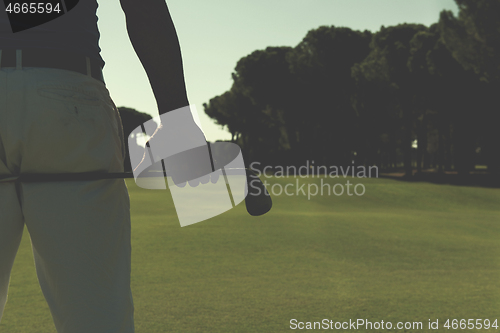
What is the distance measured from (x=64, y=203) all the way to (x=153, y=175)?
0.28 metres

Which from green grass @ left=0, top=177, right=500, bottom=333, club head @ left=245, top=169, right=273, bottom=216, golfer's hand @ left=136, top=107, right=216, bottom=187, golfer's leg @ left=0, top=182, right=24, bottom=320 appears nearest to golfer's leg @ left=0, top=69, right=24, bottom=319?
golfer's leg @ left=0, top=182, right=24, bottom=320

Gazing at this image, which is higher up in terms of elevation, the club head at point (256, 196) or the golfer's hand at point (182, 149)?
the golfer's hand at point (182, 149)

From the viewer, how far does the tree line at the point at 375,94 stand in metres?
29.3

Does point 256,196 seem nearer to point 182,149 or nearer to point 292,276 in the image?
point 182,149

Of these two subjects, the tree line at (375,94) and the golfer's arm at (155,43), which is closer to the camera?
the golfer's arm at (155,43)

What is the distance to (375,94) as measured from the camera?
3872cm

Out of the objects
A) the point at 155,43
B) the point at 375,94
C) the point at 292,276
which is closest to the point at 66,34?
the point at 155,43

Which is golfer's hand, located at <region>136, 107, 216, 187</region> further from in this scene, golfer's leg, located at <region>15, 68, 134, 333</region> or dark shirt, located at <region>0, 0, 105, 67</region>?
dark shirt, located at <region>0, 0, 105, 67</region>

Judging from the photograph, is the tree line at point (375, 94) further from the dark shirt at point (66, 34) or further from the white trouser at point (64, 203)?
the white trouser at point (64, 203)

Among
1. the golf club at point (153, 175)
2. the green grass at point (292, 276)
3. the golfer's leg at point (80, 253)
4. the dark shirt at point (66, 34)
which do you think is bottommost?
the green grass at point (292, 276)

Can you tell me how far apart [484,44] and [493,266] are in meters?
24.3

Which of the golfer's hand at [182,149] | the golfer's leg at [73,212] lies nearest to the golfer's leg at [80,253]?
the golfer's leg at [73,212]

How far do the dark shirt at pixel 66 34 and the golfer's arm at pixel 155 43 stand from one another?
0.35 feet

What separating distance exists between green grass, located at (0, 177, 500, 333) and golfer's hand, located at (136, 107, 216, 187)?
8.47 feet
